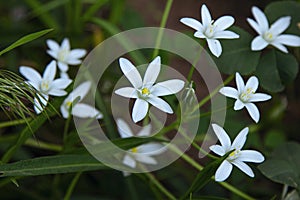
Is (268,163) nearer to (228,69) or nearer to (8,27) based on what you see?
(228,69)

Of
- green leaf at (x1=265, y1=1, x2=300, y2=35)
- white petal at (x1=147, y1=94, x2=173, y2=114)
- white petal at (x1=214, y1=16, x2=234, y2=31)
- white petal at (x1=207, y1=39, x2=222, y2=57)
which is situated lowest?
white petal at (x1=147, y1=94, x2=173, y2=114)

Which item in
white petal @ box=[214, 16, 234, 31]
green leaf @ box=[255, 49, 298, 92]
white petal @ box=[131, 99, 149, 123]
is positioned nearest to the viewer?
white petal @ box=[131, 99, 149, 123]

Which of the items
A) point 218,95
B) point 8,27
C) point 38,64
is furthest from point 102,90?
point 218,95

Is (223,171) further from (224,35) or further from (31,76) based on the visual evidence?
(31,76)

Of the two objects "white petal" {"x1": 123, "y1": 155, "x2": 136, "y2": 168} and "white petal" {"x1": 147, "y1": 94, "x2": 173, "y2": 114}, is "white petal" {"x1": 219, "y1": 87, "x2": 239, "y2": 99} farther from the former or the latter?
"white petal" {"x1": 123, "y1": 155, "x2": 136, "y2": 168}

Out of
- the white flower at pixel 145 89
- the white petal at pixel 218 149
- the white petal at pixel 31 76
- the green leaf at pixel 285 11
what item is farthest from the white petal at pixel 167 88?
the green leaf at pixel 285 11

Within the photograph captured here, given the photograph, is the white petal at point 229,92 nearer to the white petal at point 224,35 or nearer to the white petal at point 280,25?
the white petal at point 224,35

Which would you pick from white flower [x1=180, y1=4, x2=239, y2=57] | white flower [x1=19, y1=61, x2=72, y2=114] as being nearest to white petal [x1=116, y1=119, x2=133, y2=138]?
white flower [x1=19, y1=61, x2=72, y2=114]

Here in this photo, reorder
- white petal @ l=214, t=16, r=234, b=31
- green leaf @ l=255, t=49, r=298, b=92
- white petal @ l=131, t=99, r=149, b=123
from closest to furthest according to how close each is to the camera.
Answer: white petal @ l=131, t=99, r=149, b=123
white petal @ l=214, t=16, r=234, b=31
green leaf @ l=255, t=49, r=298, b=92
